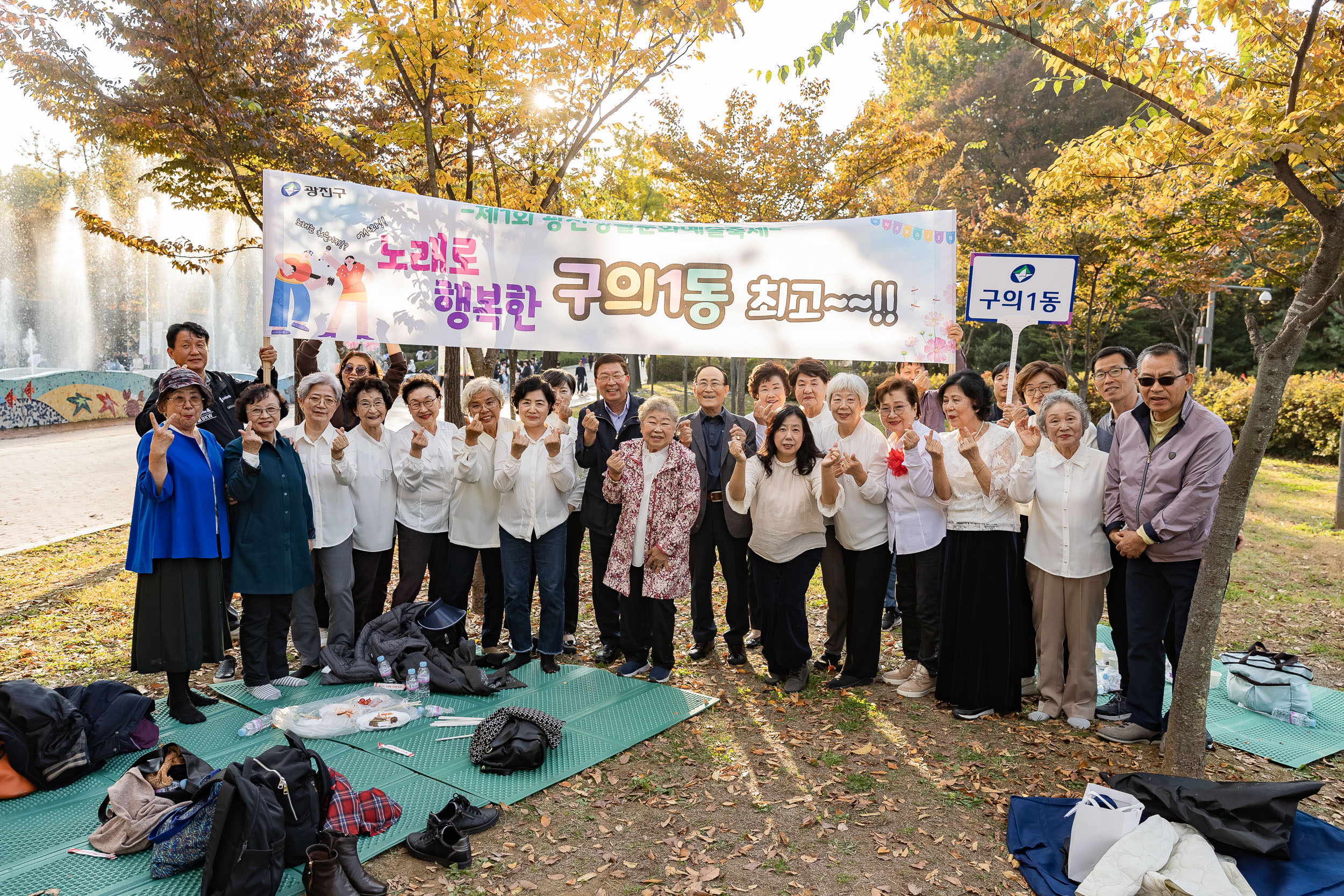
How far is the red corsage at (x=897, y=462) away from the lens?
5039mm

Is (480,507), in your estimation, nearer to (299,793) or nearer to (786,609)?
(786,609)

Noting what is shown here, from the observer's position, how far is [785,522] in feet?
16.8

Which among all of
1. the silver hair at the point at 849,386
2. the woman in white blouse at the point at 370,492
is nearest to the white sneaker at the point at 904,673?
the silver hair at the point at 849,386

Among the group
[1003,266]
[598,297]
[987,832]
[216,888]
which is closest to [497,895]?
[216,888]

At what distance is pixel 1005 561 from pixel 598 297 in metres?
3.35

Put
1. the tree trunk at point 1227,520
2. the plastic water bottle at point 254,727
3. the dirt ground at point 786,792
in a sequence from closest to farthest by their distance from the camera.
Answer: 1. the dirt ground at point 786,792
2. the tree trunk at point 1227,520
3. the plastic water bottle at point 254,727

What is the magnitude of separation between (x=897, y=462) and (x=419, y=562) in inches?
134

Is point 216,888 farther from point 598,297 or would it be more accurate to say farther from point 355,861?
point 598,297

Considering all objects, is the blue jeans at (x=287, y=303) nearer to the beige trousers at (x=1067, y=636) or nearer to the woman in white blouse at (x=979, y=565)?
the woman in white blouse at (x=979, y=565)

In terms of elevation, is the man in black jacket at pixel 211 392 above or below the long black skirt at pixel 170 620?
above

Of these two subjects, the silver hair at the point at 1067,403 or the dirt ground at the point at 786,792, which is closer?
the dirt ground at the point at 786,792

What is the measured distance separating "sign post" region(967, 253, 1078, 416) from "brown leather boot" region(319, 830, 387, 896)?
4.91 meters

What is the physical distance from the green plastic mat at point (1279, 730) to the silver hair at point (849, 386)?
2.47 m

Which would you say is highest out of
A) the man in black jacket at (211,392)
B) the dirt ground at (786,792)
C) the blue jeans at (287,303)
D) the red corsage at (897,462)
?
the blue jeans at (287,303)
